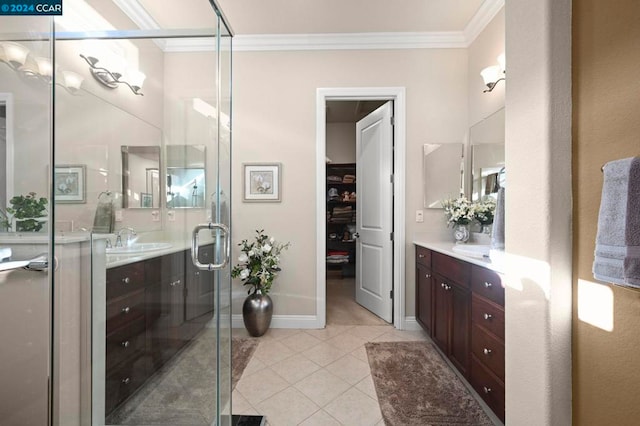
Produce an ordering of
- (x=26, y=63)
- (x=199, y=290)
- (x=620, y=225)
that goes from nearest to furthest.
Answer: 1. (x=620, y=225)
2. (x=26, y=63)
3. (x=199, y=290)

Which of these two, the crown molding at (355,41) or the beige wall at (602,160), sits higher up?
the crown molding at (355,41)

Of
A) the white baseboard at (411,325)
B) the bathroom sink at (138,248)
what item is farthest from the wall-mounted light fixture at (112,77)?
the white baseboard at (411,325)

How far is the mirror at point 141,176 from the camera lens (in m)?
1.76

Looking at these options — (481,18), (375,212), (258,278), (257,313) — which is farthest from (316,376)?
(481,18)

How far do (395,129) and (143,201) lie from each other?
2.40m

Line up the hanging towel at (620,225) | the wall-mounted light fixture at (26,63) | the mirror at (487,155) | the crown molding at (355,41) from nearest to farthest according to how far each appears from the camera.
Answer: the hanging towel at (620,225)
the wall-mounted light fixture at (26,63)
the mirror at (487,155)
the crown molding at (355,41)

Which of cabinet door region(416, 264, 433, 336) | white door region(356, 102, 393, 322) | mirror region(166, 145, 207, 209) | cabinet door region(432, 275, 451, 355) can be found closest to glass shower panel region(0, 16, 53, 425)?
mirror region(166, 145, 207, 209)

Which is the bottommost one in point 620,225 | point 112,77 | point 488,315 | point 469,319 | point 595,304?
point 469,319

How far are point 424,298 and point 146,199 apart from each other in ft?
8.13

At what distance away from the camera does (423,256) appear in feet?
8.16

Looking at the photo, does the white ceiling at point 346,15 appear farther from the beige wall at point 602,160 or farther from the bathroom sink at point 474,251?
the bathroom sink at point 474,251

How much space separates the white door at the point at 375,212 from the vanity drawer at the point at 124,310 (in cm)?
223

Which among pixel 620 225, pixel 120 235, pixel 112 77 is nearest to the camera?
pixel 620 225

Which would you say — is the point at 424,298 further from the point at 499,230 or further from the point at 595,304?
the point at 595,304
